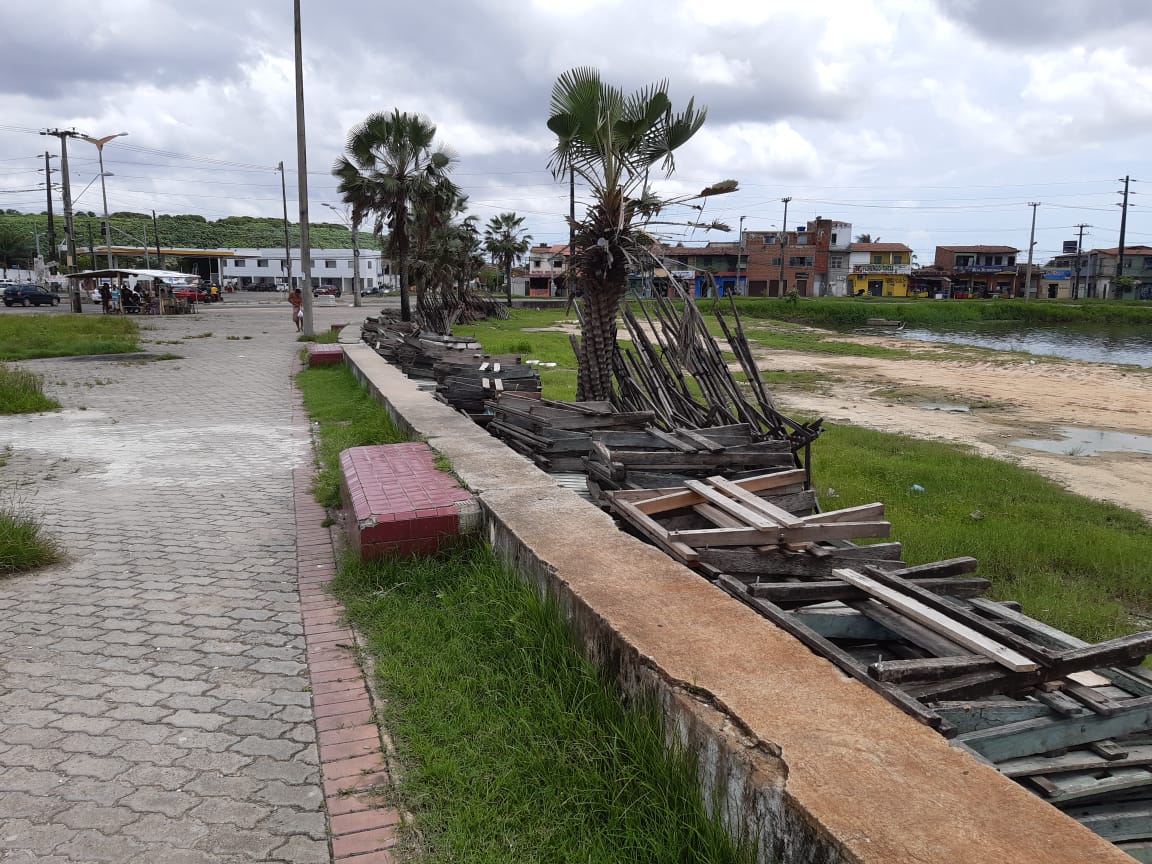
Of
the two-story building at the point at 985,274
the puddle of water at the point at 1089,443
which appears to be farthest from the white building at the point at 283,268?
the puddle of water at the point at 1089,443

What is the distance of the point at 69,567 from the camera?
5.68m

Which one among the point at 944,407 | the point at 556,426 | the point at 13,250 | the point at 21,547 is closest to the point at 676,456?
the point at 556,426

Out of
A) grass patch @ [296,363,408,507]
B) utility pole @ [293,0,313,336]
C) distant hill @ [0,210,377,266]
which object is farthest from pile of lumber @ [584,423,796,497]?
distant hill @ [0,210,377,266]

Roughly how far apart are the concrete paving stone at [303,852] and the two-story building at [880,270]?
9627 centimetres

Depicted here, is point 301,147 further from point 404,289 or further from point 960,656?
point 960,656

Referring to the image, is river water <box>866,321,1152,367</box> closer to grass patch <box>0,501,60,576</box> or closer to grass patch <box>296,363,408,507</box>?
grass patch <box>296,363,408,507</box>

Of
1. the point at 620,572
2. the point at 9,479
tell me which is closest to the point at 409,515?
the point at 620,572

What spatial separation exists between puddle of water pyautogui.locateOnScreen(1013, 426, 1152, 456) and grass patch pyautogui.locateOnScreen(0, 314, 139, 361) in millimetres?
21036

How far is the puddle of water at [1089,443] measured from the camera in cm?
1289

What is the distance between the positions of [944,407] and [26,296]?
1987 inches

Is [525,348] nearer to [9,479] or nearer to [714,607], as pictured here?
[9,479]

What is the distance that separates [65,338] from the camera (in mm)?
24094

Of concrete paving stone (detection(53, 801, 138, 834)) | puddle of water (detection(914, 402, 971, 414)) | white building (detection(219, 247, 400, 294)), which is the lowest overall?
puddle of water (detection(914, 402, 971, 414))

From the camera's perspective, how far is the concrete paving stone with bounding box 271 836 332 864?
9.21 ft
